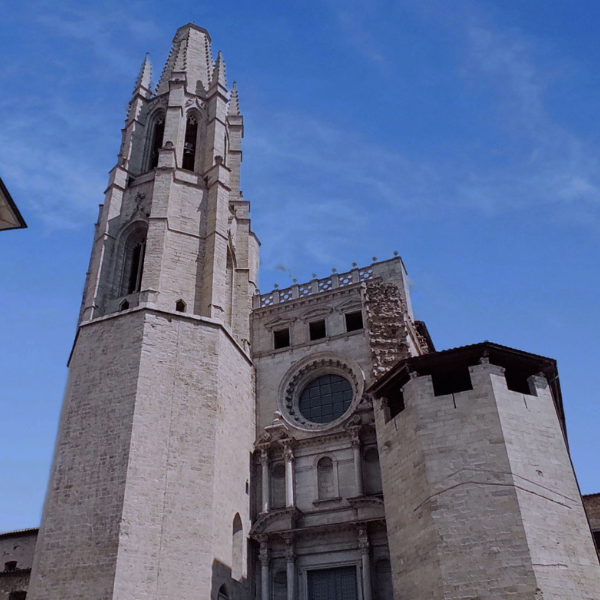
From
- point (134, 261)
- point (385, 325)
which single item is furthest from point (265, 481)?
point (134, 261)

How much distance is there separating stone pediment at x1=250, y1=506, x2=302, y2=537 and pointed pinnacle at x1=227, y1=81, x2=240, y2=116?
58.1 ft

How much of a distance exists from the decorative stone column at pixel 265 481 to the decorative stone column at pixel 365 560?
3.03 m

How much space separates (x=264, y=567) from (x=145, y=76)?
20.6 meters

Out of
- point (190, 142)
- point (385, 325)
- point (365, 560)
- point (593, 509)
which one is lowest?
point (365, 560)

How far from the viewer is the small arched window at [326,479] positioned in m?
19.2

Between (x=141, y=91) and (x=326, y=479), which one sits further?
(x=141, y=91)

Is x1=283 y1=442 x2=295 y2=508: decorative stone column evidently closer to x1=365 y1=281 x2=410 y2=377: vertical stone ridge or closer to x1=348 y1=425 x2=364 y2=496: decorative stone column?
x1=348 y1=425 x2=364 y2=496: decorative stone column

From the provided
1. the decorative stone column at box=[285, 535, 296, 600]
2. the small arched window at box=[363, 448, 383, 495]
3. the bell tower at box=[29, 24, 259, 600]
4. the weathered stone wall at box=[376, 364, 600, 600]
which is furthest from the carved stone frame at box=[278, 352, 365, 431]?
the weathered stone wall at box=[376, 364, 600, 600]

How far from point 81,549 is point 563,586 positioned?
10.6 meters

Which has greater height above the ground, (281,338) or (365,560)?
(281,338)

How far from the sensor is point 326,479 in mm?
19484

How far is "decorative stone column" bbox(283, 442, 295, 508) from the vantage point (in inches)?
753

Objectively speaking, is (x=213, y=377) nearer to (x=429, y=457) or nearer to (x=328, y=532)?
(x=328, y=532)

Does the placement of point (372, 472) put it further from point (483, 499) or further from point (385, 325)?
point (483, 499)
